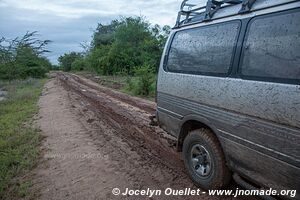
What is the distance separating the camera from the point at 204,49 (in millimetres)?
4160

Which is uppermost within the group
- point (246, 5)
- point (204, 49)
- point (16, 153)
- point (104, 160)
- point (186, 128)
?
point (246, 5)

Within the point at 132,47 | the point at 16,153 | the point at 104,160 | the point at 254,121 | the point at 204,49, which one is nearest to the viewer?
the point at 254,121

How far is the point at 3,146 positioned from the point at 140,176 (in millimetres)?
3849

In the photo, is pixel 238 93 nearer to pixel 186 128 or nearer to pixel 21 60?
pixel 186 128

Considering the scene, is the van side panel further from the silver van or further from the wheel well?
the wheel well

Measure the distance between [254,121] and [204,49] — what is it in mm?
1351

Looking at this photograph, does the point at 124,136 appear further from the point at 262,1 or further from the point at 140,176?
the point at 262,1

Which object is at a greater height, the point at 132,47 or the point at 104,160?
the point at 132,47

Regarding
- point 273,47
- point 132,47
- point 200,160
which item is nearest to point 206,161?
point 200,160

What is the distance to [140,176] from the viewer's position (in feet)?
16.2

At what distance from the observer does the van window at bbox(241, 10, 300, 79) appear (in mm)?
2838

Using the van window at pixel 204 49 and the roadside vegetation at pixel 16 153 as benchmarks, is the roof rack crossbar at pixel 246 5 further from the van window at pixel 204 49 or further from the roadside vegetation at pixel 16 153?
the roadside vegetation at pixel 16 153

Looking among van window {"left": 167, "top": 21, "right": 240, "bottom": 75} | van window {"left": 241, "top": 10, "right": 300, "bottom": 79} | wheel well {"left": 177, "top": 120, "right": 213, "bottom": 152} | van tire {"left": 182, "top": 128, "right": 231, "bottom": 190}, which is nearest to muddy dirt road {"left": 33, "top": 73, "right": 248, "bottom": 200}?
van tire {"left": 182, "top": 128, "right": 231, "bottom": 190}

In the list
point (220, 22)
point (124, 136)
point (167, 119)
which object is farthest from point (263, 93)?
point (124, 136)
